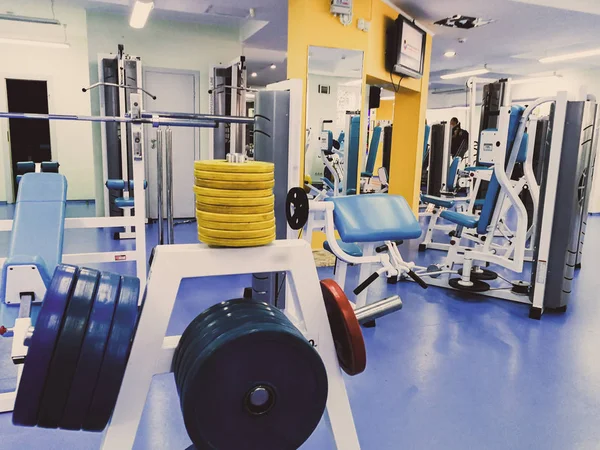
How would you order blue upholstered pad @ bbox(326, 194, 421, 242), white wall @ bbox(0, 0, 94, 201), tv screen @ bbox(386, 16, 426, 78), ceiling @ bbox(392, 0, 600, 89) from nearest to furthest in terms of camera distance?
blue upholstered pad @ bbox(326, 194, 421, 242) → tv screen @ bbox(386, 16, 426, 78) → ceiling @ bbox(392, 0, 600, 89) → white wall @ bbox(0, 0, 94, 201)

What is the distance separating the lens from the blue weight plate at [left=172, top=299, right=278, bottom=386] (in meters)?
1.16

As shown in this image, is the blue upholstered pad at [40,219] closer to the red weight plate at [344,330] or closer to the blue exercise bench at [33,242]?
the blue exercise bench at [33,242]

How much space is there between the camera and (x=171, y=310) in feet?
3.98

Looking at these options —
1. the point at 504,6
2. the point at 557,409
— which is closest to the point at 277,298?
the point at 557,409

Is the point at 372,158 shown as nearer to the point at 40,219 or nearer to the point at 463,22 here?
the point at 463,22

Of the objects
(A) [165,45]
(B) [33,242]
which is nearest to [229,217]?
(B) [33,242]

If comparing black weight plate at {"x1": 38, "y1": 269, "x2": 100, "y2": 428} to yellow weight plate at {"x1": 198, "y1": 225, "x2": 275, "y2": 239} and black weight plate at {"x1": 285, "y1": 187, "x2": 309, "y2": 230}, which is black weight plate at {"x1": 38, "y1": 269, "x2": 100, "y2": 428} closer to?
yellow weight plate at {"x1": 198, "y1": 225, "x2": 275, "y2": 239}

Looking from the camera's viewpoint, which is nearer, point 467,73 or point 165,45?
point 165,45

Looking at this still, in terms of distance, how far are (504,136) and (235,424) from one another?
9.57 ft

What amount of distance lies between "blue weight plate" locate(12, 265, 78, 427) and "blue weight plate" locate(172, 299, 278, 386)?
309 mm

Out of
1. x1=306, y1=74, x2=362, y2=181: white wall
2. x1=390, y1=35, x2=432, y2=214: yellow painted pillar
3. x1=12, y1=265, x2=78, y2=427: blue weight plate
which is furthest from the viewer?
x1=390, y1=35, x2=432, y2=214: yellow painted pillar

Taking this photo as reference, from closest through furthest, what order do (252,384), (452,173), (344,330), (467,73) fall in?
1. (252,384)
2. (344,330)
3. (452,173)
4. (467,73)

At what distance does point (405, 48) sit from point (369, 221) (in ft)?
11.3

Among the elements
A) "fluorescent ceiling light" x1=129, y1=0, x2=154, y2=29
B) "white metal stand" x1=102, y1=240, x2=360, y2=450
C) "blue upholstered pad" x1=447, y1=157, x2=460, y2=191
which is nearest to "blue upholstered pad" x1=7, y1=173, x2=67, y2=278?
"white metal stand" x1=102, y1=240, x2=360, y2=450
